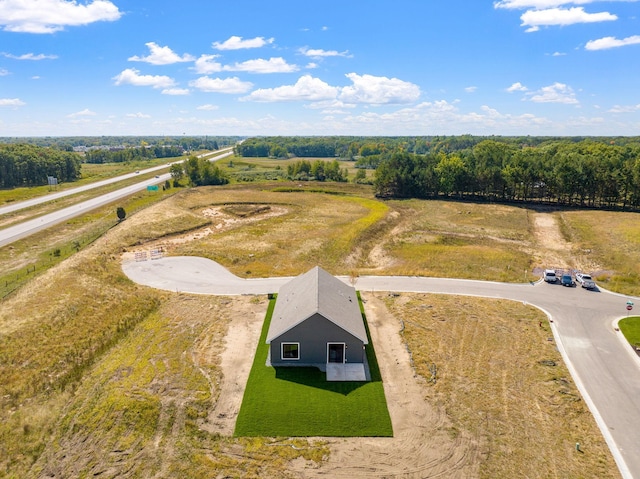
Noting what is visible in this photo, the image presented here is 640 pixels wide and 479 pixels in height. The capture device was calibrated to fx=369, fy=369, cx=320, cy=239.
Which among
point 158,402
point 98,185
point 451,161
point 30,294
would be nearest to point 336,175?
point 451,161

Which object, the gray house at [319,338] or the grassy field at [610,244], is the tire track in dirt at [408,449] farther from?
the grassy field at [610,244]

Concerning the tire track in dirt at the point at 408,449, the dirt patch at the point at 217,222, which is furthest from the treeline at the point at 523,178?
the tire track in dirt at the point at 408,449

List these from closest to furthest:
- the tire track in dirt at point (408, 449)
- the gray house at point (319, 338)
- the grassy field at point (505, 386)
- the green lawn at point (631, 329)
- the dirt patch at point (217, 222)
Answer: the tire track in dirt at point (408, 449) → the grassy field at point (505, 386) → the gray house at point (319, 338) → the green lawn at point (631, 329) → the dirt patch at point (217, 222)

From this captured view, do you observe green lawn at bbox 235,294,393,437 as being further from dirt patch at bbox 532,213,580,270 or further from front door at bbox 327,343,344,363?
dirt patch at bbox 532,213,580,270

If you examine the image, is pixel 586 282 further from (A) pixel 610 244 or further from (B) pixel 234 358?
(B) pixel 234 358

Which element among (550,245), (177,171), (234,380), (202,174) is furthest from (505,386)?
(177,171)

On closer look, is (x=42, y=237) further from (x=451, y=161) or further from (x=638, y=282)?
(x=451, y=161)
